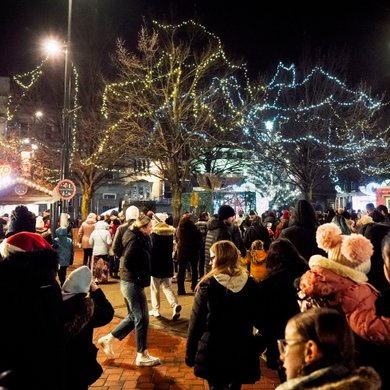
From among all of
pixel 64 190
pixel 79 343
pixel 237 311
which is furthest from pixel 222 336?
pixel 64 190

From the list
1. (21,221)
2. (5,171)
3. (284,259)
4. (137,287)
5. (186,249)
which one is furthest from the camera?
(5,171)

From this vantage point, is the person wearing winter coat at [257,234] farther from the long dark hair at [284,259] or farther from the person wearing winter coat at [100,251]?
the long dark hair at [284,259]

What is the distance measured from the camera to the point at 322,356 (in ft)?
6.15

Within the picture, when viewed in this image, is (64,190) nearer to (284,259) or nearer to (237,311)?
(284,259)

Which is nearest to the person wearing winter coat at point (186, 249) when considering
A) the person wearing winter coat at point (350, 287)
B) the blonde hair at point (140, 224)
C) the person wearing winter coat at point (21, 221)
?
the blonde hair at point (140, 224)

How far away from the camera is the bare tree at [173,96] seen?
786 inches

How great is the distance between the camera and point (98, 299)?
3600mm

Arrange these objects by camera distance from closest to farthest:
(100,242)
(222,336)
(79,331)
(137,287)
Result: 1. (79,331)
2. (222,336)
3. (137,287)
4. (100,242)

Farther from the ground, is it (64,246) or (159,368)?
(64,246)

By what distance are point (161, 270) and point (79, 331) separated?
15.7 ft

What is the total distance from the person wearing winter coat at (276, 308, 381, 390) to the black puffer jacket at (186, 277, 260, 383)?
163 cm

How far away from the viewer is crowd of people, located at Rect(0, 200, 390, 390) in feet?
6.42

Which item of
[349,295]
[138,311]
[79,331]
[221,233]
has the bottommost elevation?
[138,311]

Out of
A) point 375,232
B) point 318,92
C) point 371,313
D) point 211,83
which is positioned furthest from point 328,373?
point 318,92
